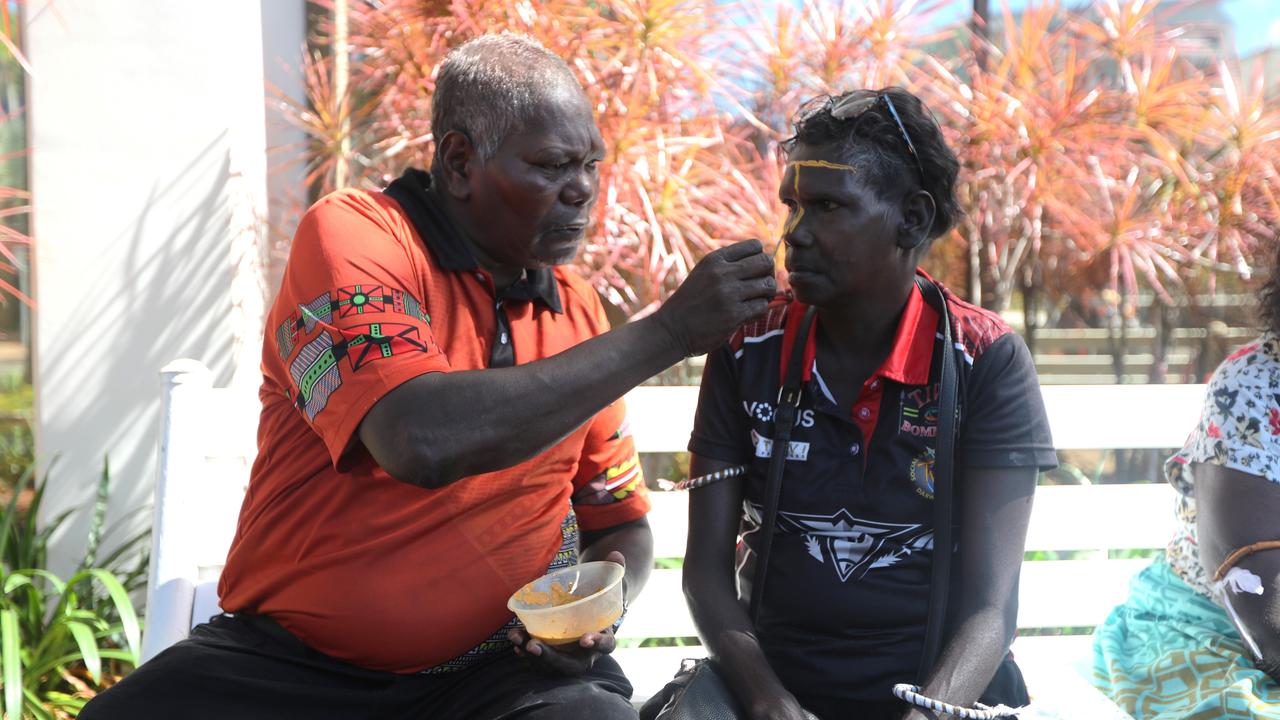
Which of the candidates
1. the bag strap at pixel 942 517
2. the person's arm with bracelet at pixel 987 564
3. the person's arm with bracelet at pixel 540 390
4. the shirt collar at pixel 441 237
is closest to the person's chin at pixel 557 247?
the shirt collar at pixel 441 237

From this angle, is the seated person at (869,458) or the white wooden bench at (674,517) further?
the white wooden bench at (674,517)

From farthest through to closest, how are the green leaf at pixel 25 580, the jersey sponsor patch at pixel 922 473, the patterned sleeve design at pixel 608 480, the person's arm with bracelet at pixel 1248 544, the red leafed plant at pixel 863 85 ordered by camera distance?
1. the red leafed plant at pixel 863 85
2. the green leaf at pixel 25 580
3. the patterned sleeve design at pixel 608 480
4. the person's arm with bracelet at pixel 1248 544
5. the jersey sponsor patch at pixel 922 473

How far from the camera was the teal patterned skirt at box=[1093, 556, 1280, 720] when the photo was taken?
238 cm

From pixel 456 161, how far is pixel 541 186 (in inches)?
8.0

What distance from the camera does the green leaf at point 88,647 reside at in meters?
3.31

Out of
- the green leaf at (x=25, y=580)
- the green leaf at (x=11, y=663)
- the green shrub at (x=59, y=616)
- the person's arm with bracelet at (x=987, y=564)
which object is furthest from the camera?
the green leaf at (x=25, y=580)

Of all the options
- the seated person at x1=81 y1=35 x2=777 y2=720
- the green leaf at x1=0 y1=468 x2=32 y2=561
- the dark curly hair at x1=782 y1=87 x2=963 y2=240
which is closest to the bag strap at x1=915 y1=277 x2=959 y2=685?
the dark curly hair at x1=782 y1=87 x2=963 y2=240

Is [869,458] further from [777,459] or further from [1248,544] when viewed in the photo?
[1248,544]

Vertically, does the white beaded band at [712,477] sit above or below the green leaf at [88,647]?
above

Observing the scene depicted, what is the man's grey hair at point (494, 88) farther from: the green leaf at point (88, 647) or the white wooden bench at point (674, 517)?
the green leaf at point (88, 647)

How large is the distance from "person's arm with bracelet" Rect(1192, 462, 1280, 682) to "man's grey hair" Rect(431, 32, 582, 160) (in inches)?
65.2

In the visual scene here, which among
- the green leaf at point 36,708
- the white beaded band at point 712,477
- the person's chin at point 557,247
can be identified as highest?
the person's chin at point 557,247

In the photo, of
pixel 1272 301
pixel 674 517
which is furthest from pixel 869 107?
pixel 674 517

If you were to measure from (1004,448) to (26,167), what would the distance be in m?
3.54
